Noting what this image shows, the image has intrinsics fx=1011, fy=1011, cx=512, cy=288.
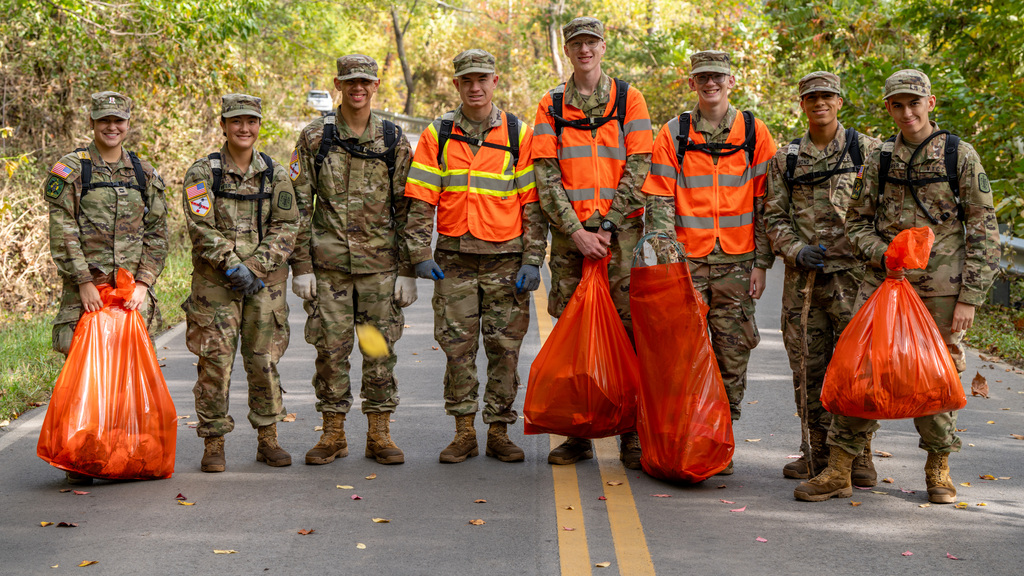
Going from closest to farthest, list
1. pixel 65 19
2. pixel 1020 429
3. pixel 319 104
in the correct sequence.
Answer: pixel 1020 429 < pixel 65 19 < pixel 319 104

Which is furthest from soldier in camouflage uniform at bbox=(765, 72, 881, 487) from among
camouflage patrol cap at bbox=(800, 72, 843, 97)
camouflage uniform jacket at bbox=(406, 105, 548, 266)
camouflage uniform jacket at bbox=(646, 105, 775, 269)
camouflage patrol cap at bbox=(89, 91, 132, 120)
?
camouflage patrol cap at bbox=(89, 91, 132, 120)

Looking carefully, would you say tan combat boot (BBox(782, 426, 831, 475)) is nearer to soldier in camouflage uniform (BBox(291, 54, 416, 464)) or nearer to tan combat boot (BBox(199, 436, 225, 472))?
soldier in camouflage uniform (BBox(291, 54, 416, 464))

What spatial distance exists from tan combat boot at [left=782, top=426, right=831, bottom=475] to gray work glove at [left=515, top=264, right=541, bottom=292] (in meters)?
1.77

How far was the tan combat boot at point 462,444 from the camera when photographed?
5.96m

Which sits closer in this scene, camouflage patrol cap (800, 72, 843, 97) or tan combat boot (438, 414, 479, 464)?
camouflage patrol cap (800, 72, 843, 97)

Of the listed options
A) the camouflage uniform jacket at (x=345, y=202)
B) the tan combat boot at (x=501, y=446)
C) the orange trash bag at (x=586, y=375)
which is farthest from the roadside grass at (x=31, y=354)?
the orange trash bag at (x=586, y=375)

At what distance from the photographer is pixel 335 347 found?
19.8 feet

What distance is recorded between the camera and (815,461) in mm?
5664

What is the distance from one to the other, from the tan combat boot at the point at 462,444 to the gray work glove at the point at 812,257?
2.12m

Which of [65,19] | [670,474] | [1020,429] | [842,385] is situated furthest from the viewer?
[65,19]

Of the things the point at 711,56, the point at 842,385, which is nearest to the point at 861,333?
the point at 842,385

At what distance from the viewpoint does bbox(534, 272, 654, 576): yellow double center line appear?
14.4 ft

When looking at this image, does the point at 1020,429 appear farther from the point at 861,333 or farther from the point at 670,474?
the point at 670,474

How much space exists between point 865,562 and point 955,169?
6.94 feet
